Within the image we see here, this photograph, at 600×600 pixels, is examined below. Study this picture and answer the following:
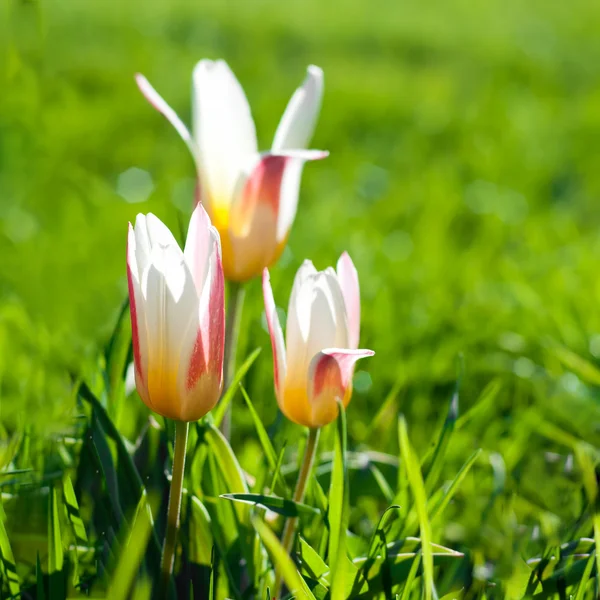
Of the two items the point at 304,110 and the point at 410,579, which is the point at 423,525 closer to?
the point at 410,579

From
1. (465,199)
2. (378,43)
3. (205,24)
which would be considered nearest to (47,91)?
(205,24)

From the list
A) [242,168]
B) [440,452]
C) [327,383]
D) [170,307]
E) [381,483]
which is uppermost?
[242,168]

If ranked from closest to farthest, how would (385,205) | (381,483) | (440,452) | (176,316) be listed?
(176,316) → (440,452) → (381,483) → (385,205)

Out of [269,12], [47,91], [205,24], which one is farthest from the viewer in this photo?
[269,12]

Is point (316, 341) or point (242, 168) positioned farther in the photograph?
point (242, 168)

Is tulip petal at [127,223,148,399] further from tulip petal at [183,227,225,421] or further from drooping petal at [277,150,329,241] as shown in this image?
drooping petal at [277,150,329,241]

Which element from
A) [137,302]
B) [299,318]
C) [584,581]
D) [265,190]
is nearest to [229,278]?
[265,190]

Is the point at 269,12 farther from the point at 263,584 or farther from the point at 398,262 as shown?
the point at 263,584

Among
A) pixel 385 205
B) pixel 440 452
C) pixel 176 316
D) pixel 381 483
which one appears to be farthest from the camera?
pixel 385 205
